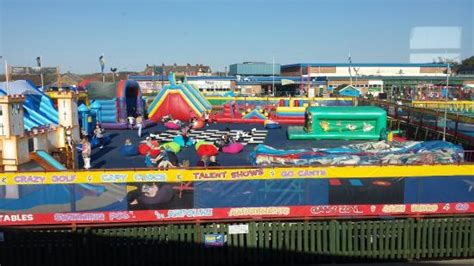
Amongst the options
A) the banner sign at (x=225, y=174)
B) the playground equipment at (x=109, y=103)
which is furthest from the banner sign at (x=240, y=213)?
the playground equipment at (x=109, y=103)

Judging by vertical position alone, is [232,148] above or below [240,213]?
below

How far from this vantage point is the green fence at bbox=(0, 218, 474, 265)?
314 inches

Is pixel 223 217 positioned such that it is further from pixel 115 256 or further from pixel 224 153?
pixel 224 153

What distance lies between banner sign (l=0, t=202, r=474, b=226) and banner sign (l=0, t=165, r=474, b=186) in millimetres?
584

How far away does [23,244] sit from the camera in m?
7.93

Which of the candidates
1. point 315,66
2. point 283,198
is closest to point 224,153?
point 283,198

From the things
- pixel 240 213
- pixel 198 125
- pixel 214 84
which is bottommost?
pixel 198 125

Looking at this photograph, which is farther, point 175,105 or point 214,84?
point 214,84

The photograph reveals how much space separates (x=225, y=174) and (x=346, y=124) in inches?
610

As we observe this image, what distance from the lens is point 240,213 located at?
827cm

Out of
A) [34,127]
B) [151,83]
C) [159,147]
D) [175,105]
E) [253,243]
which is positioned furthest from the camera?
[151,83]

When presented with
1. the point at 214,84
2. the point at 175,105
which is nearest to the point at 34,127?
the point at 175,105

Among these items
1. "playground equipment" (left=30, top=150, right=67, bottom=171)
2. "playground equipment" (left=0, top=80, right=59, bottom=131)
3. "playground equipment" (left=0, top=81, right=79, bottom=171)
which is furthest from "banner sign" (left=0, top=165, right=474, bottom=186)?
"playground equipment" (left=0, top=80, right=59, bottom=131)

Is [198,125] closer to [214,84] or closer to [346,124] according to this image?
[346,124]
